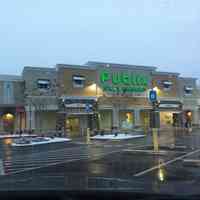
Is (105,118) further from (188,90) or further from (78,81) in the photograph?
(188,90)

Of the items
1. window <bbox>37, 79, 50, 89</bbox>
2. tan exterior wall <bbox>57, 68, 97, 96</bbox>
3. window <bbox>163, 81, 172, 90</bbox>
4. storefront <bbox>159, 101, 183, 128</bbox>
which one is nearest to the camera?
window <bbox>37, 79, 50, 89</bbox>

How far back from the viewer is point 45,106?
134 ft

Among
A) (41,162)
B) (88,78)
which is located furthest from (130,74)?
(41,162)

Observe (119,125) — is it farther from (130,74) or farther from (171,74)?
(171,74)

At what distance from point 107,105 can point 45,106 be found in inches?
358

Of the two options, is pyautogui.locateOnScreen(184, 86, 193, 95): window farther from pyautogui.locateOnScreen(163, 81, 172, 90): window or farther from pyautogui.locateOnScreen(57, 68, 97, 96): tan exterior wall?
pyautogui.locateOnScreen(57, 68, 97, 96): tan exterior wall

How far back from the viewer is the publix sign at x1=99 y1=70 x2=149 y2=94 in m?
45.7

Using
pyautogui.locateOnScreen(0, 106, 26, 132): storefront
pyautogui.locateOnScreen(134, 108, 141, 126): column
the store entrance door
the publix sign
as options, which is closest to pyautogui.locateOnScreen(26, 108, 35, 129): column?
pyautogui.locateOnScreen(0, 106, 26, 132): storefront

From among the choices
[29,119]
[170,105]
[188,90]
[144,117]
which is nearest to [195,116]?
[188,90]

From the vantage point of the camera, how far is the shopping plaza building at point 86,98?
133 feet

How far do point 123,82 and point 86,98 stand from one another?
6.70m

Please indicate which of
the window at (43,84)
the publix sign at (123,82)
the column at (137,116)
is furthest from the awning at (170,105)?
the window at (43,84)

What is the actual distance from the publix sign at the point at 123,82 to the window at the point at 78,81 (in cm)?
287

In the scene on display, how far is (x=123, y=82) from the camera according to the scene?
154 ft
